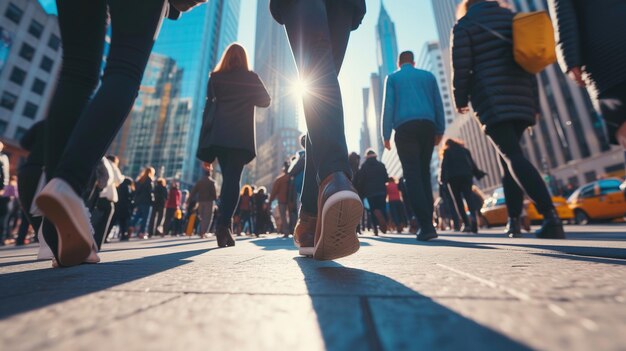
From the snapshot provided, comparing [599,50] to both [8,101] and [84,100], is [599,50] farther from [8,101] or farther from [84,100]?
[8,101]

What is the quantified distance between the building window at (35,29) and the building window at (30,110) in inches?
269

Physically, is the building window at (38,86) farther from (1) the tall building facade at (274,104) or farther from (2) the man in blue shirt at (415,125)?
(1) the tall building facade at (274,104)

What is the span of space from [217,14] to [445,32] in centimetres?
4502

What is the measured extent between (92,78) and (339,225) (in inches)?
55.0

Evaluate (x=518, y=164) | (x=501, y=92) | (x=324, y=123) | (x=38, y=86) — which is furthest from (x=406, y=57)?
(x=38, y=86)

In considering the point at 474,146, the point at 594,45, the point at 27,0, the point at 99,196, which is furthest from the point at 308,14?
the point at 474,146

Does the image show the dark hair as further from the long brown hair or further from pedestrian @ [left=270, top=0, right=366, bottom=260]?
pedestrian @ [left=270, top=0, right=366, bottom=260]

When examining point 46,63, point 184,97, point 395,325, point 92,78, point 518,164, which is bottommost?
point 395,325

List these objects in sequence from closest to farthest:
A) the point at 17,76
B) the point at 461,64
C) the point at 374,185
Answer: the point at 461,64 < the point at 374,185 < the point at 17,76

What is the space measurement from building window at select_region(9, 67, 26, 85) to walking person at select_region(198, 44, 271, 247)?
3706 centimetres

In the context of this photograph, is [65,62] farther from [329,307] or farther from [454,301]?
[454,301]

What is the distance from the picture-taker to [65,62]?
4.64 feet

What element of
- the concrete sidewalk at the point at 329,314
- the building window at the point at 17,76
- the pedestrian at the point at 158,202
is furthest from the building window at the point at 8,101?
the concrete sidewalk at the point at 329,314

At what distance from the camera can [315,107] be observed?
4.22ft
